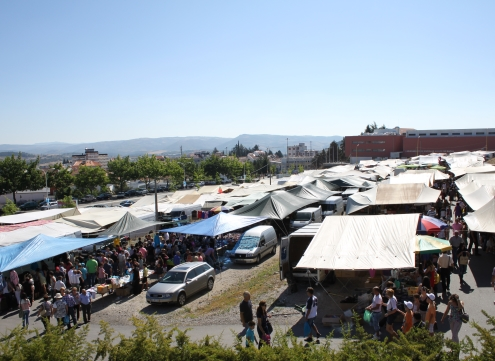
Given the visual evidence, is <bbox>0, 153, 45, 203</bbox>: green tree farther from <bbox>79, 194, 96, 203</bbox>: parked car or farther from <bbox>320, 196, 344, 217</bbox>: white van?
<bbox>320, 196, 344, 217</bbox>: white van

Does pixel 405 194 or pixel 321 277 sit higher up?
pixel 405 194

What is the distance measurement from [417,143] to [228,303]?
3849 inches

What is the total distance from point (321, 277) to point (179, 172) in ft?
250

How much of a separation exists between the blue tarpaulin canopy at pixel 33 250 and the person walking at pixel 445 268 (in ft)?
43.5

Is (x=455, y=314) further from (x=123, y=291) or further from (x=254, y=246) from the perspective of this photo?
(x=123, y=291)

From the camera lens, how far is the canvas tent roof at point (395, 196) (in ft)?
70.4

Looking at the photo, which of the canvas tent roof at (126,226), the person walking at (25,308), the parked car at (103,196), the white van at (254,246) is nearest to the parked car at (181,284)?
the white van at (254,246)

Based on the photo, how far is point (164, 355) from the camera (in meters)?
6.63


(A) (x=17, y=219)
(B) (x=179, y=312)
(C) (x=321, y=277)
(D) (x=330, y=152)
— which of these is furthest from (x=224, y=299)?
(D) (x=330, y=152)

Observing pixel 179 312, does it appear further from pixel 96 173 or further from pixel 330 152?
pixel 330 152

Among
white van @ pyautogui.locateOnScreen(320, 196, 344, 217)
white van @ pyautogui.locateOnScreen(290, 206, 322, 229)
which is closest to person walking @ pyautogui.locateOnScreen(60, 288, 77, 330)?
white van @ pyautogui.locateOnScreen(290, 206, 322, 229)

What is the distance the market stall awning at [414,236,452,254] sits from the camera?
11.8 meters

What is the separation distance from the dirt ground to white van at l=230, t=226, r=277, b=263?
1446mm

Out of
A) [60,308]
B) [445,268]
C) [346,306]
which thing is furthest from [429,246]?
[60,308]
